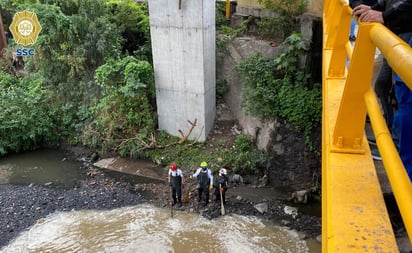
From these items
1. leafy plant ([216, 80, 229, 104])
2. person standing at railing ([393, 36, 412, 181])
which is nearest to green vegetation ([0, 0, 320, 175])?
leafy plant ([216, 80, 229, 104])

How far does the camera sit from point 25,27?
9.68 metres

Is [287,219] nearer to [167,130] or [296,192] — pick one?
[296,192]

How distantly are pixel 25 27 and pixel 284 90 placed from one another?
778 cm

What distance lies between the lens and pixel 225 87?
10.2 meters

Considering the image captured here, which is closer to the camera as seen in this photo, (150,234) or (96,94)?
(150,234)

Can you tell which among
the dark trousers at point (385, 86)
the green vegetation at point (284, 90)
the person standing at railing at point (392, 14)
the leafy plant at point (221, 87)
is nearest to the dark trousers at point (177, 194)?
the green vegetation at point (284, 90)

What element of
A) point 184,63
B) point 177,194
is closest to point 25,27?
point 184,63

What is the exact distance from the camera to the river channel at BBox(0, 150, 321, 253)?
6.90 metres

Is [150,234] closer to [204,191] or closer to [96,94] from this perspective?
[204,191]

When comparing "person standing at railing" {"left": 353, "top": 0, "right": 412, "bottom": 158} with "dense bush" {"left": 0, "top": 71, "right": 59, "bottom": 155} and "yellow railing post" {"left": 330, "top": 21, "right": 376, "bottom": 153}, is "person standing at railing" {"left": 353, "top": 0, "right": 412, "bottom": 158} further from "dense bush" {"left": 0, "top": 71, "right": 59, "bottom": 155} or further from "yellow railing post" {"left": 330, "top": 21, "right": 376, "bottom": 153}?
"dense bush" {"left": 0, "top": 71, "right": 59, "bottom": 155}

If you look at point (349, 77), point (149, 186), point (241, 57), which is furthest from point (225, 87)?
point (349, 77)

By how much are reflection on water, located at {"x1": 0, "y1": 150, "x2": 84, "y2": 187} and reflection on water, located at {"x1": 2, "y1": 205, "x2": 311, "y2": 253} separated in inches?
71.5

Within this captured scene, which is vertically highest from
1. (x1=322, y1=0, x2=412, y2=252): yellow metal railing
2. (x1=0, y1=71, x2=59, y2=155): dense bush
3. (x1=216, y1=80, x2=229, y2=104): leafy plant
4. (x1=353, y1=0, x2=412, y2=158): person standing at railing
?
(x1=353, y1=0, x2=412, y2=158): person standing at railing

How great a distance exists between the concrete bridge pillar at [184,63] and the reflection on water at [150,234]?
299cm
